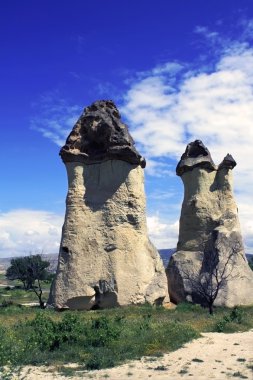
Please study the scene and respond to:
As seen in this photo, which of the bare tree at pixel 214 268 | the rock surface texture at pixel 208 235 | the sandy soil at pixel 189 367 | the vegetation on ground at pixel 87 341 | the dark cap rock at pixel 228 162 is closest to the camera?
the sandy soil at pixel 189 367

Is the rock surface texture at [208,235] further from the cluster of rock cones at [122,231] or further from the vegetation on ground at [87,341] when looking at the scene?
the vegetation on ground at [87,341]

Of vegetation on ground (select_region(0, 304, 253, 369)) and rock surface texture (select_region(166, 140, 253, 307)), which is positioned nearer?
vegetation on ground (select_region(0, 304, 253, 369))

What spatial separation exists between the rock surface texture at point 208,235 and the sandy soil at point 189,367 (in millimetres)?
11618

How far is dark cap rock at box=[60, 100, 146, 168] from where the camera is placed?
2373 cm

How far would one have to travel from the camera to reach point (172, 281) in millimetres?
25750

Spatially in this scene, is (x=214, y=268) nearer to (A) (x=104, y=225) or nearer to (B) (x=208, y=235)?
(B) (x=208, y=235)

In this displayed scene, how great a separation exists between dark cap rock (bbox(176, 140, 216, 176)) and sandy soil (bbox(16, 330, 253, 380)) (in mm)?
15142

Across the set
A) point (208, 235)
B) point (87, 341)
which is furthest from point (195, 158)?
point (87, 341)

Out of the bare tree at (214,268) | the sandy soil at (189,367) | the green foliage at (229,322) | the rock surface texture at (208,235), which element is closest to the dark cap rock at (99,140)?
the rock surface texture at (208,235)

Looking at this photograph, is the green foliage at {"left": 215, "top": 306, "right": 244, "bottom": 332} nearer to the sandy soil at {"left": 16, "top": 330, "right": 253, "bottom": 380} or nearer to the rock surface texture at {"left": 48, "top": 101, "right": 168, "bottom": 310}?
the sandy soil at {"left": 16, "top": 330, "right": 253, "bottom": 380}

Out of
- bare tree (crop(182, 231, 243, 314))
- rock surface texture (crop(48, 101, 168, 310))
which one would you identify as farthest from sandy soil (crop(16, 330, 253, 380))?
bare tree (crop(182, 231, 243, 314))

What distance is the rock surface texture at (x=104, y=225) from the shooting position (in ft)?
72.3

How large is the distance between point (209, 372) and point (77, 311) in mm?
12527

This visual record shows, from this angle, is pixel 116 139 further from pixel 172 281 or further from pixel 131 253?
pixel 172 281
